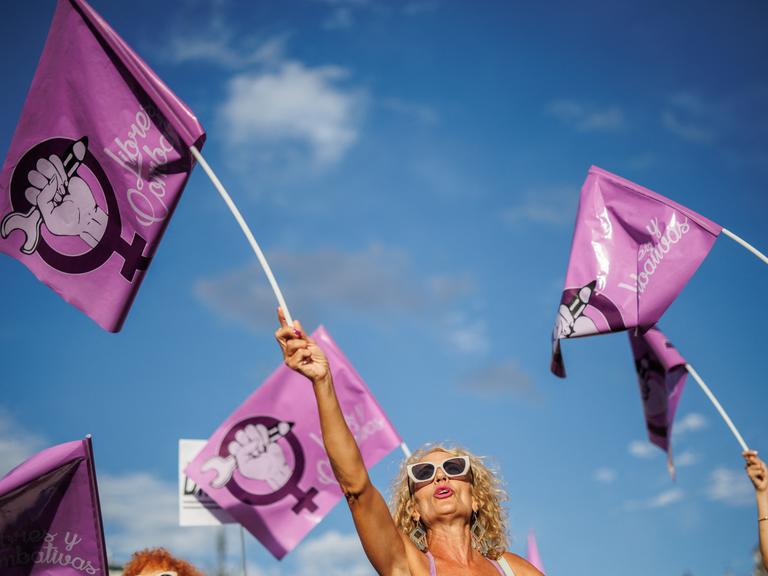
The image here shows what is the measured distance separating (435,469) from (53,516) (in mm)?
3894

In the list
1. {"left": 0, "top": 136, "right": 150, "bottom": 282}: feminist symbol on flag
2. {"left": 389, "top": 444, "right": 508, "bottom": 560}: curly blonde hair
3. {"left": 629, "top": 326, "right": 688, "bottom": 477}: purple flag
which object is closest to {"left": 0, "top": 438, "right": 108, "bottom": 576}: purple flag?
{"left": 0, "top": 136, "right": 150, "bottom": 282}: feminist symbol on flag

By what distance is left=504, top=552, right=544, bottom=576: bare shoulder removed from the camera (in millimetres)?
4383

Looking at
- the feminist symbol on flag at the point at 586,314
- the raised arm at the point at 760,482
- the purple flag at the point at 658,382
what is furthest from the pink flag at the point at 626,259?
the purple flag at the point at 658,382

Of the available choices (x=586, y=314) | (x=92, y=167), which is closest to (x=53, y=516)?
(x=92, y=167)

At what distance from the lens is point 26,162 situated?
19.7 feet

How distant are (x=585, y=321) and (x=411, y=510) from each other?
401 centimetres

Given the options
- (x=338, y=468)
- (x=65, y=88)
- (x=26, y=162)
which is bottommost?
(x=338, y=468)

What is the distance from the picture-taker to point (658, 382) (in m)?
11.0

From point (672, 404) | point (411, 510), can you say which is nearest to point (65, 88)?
point (411, 510)

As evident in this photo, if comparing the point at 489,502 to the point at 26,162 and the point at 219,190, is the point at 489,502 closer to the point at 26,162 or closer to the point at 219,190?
the point at 219,190

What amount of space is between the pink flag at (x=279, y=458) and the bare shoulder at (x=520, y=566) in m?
7.15

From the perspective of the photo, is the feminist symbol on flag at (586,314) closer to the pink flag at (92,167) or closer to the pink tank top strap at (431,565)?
the pink flag at (92,167)

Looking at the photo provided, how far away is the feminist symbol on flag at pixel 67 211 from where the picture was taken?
234 inches

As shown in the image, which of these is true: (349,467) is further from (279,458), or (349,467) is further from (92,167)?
(279,458)
